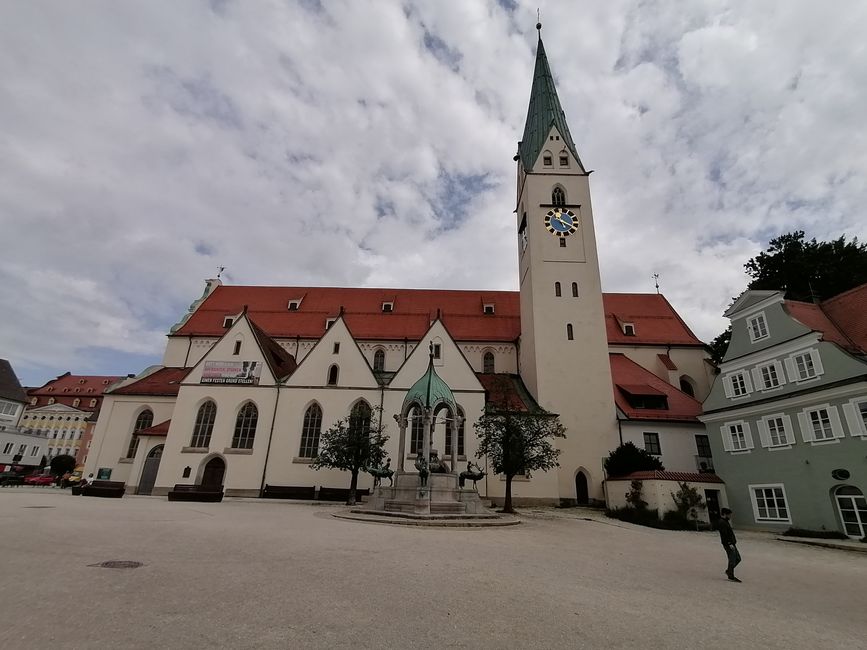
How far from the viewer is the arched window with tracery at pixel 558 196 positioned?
3544cm

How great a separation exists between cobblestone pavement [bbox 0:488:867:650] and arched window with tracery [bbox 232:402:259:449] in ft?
57.2

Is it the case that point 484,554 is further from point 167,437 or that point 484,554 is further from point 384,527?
point 167,437

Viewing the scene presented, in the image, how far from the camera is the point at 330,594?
565cm

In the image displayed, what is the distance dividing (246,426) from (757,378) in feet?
95.7

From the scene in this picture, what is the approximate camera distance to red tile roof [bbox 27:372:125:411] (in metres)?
74.8

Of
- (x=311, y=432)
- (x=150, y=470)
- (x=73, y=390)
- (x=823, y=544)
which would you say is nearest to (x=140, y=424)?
(x=150, y=470)

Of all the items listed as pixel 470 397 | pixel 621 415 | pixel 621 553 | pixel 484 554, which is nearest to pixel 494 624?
pixel 484 554

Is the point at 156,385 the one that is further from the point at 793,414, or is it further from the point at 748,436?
the point at 793,414

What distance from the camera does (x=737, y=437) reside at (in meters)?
21.8

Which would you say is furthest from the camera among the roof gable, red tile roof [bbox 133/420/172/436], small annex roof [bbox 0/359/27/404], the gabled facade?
small annex roof [bbox 0/359/27/404]

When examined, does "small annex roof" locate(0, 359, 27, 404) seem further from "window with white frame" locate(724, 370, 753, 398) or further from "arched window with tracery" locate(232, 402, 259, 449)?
"window with white frame" locate(724, 370, 753, 398)

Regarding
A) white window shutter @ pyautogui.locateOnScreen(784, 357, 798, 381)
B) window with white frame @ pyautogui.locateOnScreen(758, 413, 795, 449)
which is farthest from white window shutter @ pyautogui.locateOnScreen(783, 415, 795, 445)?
white window shutter @ pyautogui.locateOnScreen(784, 357, 798, 381)

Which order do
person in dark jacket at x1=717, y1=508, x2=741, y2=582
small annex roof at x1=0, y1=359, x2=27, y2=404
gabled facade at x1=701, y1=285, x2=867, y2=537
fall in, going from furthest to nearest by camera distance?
small annex roof at x1=0, y1=359, x2=27, y2=404 < gabled facade at x1=701, y1=285, x2=867, y2=537 < person in dark jacket at x1=717, y1=508, x2=741, y2=582

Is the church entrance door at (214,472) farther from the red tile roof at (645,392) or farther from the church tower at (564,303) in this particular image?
the red tile roof at (645,392)
